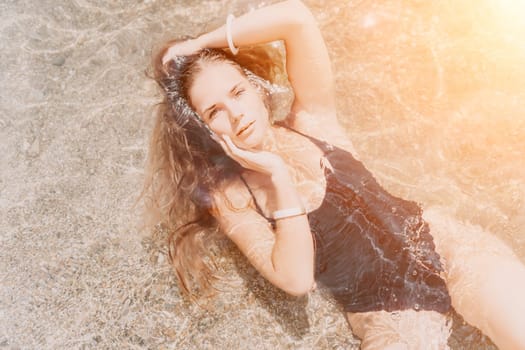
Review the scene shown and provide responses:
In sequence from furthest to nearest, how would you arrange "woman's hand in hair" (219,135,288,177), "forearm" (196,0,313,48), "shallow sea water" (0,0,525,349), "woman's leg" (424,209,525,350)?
"shallow sea water" (0,0,525,349) → "forearm" (196,0,313,48) → "woman's hand in hair" (219,135,288,177) → "woman's leg" (424,209,525,350)

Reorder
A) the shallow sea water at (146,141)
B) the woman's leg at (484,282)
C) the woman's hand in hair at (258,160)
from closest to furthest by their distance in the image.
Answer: the woman's leg at (484,282), the woman's hand in hair at (258,160), the shallow sea water at (146,141)

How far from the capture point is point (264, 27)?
1.87m

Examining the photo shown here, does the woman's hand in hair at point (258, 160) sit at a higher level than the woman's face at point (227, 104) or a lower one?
lower

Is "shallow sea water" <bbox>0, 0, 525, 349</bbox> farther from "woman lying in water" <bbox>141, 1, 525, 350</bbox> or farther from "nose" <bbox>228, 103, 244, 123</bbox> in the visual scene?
"nose" <bbox>228, 103, 244, 123</bbox>

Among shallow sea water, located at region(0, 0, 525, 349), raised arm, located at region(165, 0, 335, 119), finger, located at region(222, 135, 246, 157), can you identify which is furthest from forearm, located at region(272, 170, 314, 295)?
raised arm, located at region(165, 0, 335, 119)

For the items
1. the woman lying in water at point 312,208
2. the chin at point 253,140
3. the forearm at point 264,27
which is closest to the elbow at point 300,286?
the woman lying in water at point 312,208

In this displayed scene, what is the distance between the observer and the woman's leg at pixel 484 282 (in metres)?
1.59

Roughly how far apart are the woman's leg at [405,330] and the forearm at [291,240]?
10.4 inches

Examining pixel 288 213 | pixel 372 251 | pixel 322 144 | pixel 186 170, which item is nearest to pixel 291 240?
pixel 288 213

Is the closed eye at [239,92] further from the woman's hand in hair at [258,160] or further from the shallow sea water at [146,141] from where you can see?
the shallow sea water at [146,141]

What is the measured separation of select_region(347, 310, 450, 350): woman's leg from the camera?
1.69 m

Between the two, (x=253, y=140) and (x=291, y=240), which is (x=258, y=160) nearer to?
(x=253, y=140)

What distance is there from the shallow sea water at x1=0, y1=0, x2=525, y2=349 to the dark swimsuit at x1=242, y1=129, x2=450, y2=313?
17cm

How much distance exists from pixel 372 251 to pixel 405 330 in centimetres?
26
